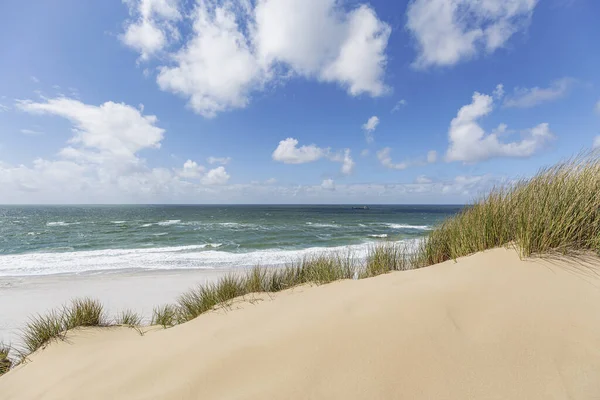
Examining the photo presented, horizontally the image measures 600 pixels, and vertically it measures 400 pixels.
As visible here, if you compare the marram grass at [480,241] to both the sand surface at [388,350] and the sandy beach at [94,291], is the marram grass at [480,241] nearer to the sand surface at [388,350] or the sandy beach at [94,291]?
the sand surface at [388,350]

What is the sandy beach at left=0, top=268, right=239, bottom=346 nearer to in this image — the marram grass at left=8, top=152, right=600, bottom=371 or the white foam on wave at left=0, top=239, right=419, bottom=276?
the white foam on wave at left=0, top=239, right=419, bottom=276

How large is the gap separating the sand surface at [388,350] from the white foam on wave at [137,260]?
10367 mm

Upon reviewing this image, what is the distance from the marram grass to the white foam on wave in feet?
26.3

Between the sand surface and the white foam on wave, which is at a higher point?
the sand surface

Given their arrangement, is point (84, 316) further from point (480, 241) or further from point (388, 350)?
point (480, 241)

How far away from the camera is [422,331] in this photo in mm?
2381

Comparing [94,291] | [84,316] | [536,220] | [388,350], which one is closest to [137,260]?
[94,291]

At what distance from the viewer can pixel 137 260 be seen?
16250 mm

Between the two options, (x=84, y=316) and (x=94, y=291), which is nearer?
(x=84, y=316)

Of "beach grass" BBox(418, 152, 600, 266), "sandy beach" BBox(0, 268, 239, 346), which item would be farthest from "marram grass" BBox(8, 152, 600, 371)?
"sandy beach" BBox(0, 268, 239, 346)

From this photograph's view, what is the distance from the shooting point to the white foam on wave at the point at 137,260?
14321mm

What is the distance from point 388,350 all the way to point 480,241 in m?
3.31

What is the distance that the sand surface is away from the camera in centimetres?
195

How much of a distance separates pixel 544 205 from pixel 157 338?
6.02m
